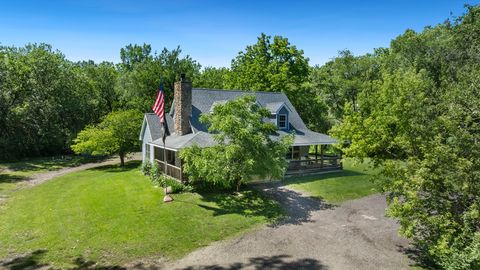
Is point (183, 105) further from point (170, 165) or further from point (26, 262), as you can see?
point (26, 262)

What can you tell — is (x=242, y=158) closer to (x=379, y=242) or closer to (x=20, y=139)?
(x=379, y=242)

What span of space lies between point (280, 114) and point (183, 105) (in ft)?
29.1

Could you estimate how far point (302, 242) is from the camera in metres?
13.6

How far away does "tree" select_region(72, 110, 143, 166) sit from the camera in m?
31.0

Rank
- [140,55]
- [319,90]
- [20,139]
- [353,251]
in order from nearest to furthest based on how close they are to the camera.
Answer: [353,251] < [20,139] < [319,90] < [140,55]

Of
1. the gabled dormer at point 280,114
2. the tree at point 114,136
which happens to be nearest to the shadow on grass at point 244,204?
the gabled dormer at point 280,114

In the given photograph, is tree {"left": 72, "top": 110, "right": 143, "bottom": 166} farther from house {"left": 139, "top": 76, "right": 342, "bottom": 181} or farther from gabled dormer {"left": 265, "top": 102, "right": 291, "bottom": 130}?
gabled dormer {"left": 265, "top": 102, "right": 291, "bottom": 130}

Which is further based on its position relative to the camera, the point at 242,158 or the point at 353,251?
the point at 242,158

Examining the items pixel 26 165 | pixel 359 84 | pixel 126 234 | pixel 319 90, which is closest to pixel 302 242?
pixel 126 234

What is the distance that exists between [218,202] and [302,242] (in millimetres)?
6812

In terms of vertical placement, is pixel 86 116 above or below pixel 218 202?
above

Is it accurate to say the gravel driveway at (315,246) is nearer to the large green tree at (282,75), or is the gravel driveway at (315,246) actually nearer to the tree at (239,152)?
the tree at (239,152)

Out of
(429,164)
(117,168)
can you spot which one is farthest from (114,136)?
(429,164)

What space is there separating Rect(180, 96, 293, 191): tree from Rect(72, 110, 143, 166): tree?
15.5 metres
